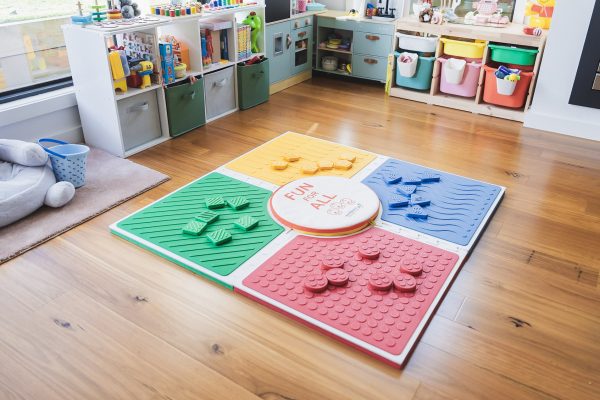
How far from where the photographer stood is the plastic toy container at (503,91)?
3775 mm

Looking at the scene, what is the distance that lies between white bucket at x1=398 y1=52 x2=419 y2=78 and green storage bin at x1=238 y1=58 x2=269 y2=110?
1.13m

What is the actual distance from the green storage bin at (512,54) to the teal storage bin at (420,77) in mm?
507

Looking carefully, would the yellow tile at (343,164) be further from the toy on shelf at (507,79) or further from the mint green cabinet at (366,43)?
the mint green cabinet at (366,43)

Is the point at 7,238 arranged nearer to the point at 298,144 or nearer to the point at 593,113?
the point at 298,144

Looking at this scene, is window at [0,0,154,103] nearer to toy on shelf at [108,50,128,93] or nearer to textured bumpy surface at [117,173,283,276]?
toy on shelf at [108,50,128,93]

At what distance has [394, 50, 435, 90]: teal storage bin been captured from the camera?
4180 mm

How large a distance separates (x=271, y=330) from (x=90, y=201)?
1.39 m

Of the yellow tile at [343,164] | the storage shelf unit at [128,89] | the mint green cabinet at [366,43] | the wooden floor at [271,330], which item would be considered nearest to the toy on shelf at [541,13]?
the mint green cabinet at [366,43]

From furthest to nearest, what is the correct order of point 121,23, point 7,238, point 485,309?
point 121,23 → point 7,238 → point 485,309

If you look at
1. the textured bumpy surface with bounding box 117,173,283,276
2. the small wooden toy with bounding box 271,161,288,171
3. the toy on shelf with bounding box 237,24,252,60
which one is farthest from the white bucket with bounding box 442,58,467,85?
the textured bumpy surface with bounding box 117,173,283,276

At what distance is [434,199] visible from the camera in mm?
2760

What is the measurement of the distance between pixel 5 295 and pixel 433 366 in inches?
67.2

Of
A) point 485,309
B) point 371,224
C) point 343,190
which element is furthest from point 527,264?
point 343,190

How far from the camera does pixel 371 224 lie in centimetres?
253
